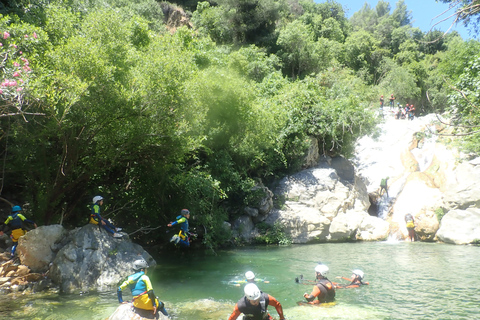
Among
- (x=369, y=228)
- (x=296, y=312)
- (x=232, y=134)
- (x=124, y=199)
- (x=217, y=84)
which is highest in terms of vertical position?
(x=217, y=84)

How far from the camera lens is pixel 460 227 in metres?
19.2

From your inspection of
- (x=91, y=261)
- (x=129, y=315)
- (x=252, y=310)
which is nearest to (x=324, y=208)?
(x=91, y=261)

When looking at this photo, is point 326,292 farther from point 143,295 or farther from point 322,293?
point 143,295

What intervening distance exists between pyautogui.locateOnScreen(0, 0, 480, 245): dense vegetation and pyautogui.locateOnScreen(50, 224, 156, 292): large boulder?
2561mm

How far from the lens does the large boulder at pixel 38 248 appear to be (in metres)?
11.6

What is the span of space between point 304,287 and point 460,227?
1201 centimetres

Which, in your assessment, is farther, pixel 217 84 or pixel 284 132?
pixel 284 132

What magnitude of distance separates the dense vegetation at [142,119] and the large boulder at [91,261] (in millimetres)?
2561

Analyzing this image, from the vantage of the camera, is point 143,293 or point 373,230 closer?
point 143,293

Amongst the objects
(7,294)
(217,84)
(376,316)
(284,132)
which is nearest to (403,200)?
(284,132)

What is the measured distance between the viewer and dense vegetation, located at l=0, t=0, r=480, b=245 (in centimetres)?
1087

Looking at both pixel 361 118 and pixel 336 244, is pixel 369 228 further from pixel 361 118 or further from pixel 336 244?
pixel 361 118

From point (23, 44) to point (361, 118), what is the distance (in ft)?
69.8

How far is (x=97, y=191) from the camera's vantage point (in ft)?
52.7
